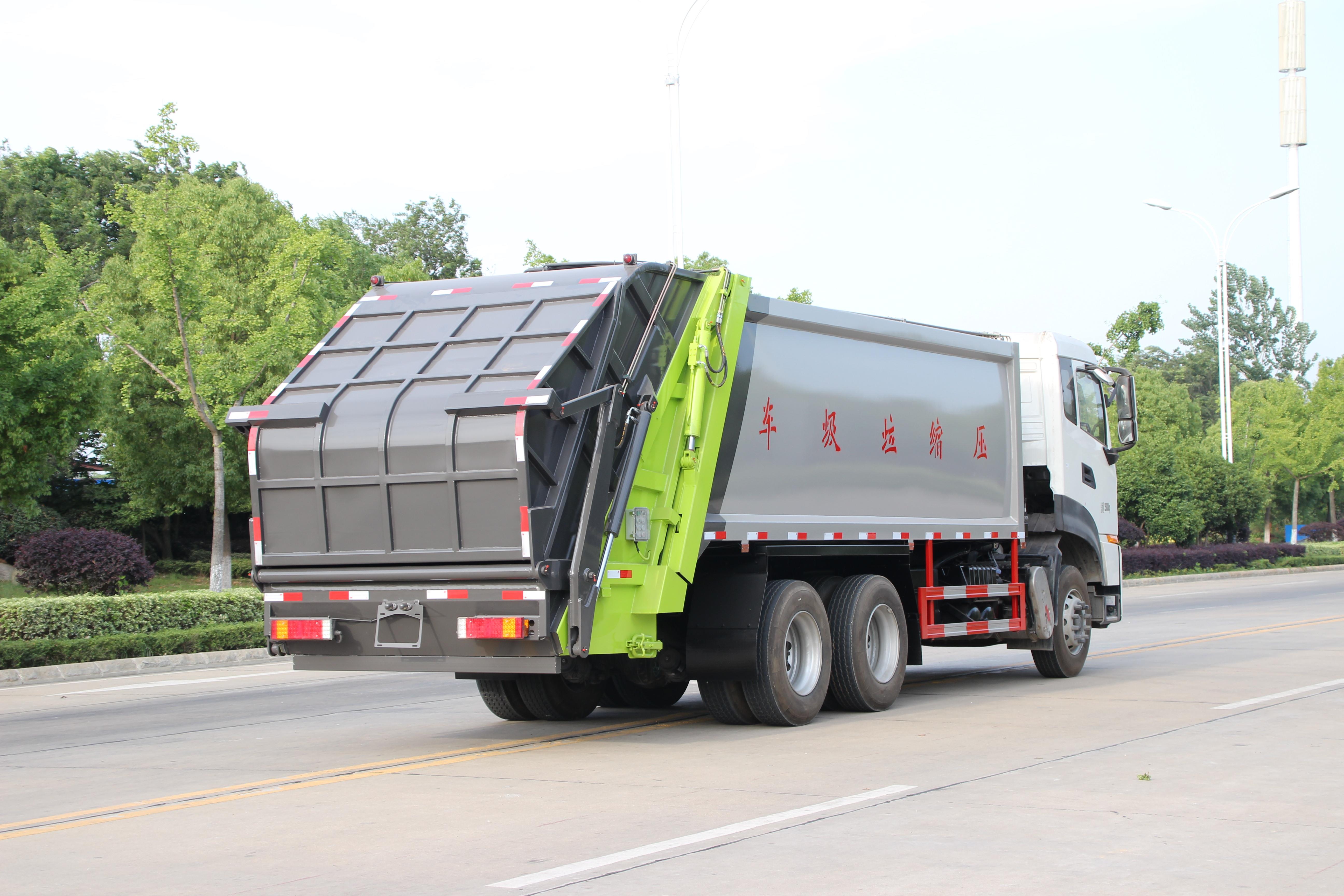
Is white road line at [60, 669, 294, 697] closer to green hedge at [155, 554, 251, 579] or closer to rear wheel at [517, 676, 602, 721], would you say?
rear wheel at [517, 676, 602, 721]

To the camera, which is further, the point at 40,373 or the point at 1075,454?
the point at 40,373

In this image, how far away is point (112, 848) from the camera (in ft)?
22.0

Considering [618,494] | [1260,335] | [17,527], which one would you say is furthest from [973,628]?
[1260,335]

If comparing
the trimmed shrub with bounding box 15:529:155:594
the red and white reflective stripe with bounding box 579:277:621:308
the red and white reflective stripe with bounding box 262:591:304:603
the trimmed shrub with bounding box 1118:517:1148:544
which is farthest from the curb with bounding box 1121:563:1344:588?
the red and white reflective stripe with bounding box 262:591:304:603

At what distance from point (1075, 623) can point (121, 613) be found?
12.3 meters

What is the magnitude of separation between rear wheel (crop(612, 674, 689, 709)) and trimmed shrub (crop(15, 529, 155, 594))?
1321cm

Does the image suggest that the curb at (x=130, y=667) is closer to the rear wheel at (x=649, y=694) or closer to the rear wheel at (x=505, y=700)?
the rear wheel at (x=505, y=700)

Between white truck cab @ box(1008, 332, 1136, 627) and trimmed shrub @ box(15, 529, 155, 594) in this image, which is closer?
white truck cab @ box(1008, 332, 1136, 627)

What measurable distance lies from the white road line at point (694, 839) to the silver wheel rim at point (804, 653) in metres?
2.84

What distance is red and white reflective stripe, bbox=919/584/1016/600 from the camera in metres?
12.4

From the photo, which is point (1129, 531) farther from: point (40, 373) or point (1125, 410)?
point (40, 373)

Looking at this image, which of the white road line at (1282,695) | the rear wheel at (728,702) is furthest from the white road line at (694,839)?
the white road line at (1282,695)

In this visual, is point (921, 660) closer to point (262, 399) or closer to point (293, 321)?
point (293, 321)

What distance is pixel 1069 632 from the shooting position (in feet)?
46.2
